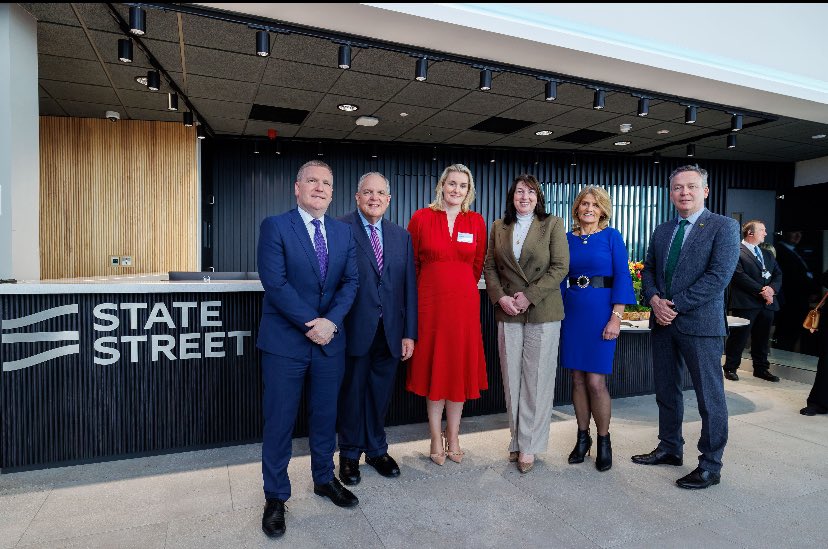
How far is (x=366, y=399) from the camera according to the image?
279cm

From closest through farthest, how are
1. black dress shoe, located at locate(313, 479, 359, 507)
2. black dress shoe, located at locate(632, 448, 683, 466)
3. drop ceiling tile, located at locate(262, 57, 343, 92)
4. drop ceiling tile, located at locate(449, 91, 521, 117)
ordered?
black dress shoe, located at locate(313, 479, 359, 507), black dress shoe, located at locate(632, 448, 683, 466), drop ceiling tile, located at locate(262, 57, 343, 92), drop ceiling tile, located at locate(449, 91, 521, 117)

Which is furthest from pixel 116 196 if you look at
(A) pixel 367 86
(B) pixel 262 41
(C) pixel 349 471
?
(C) pixel 349 471

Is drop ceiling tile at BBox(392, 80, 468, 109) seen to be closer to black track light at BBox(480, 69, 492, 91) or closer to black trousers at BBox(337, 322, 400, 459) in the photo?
black track light at BBox(480, 69, 492, 91)

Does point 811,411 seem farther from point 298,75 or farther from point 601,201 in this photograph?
point 298,75

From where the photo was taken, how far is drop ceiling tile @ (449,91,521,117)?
18.9ft

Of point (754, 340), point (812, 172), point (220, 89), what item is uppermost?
point (220, 89)

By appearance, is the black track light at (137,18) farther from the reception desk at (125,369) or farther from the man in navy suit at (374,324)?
the man in navy suit at (374,324)

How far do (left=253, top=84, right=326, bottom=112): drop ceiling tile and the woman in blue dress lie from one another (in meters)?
3.86

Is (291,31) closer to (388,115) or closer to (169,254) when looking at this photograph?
(388,115)

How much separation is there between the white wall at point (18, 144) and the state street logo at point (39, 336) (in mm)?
938

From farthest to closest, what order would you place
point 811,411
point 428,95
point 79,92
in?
1. point 428,95
2. point 79,92
3. point 811,411

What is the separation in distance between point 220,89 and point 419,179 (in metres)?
4.09

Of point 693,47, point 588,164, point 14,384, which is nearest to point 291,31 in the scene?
point 14,384

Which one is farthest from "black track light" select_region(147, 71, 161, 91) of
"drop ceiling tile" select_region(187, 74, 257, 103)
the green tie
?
the green tie
